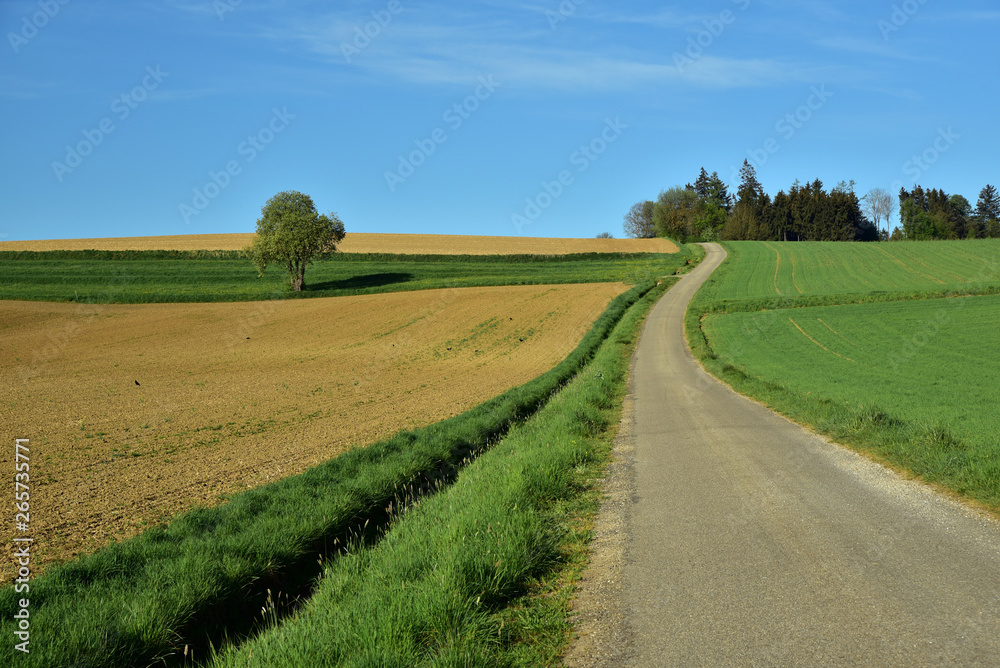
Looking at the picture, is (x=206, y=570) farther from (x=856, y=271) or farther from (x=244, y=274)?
(x=856, y=271)

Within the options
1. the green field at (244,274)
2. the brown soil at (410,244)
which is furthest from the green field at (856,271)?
the brown soil at (410,244)

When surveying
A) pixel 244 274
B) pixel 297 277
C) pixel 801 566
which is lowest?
pixel 801 566

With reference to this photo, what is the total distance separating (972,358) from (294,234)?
178 ft

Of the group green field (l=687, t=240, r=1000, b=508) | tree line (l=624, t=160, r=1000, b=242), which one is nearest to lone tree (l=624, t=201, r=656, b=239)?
tree line (l=624, t=160, r=1000, b=242)

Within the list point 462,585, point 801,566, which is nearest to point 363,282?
point 462,585

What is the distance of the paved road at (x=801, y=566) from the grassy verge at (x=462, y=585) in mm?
761

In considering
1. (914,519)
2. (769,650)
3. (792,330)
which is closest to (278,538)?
(769,650)

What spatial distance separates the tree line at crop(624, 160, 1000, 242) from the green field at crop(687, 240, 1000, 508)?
67.6 m

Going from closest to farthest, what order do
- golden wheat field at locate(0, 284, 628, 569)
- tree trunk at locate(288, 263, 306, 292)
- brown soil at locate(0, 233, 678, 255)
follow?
golden wheat field at locate(0, 284, 628, 569), tree trunk at locate(288, 263, 306, 292), brown soil at locate(0, 233, 678, 255)

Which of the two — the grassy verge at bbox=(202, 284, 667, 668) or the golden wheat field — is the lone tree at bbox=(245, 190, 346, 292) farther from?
the grassy verge at bbox=(202, 284, 667, 668)

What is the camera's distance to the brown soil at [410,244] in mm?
87938

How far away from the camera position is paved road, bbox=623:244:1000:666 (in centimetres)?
443

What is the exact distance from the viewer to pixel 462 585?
5.56m

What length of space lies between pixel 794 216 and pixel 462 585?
165 m
